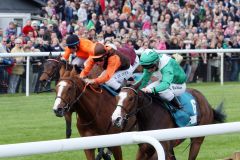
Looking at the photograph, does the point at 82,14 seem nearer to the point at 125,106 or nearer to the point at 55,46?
the point at 55,46

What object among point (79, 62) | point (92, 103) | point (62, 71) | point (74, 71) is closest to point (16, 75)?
point (62, 71)

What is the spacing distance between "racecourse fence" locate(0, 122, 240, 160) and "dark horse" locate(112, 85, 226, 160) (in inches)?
87.7

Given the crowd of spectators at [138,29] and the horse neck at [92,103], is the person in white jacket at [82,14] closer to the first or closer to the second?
the crowd of spectators at [138,29]

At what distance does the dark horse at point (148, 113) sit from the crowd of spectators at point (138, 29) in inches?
278

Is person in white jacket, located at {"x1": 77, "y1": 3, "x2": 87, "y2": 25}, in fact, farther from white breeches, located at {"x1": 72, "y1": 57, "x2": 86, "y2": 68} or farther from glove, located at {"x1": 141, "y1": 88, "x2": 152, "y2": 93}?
glove, located at {"x1": 141, "y1": 88, "x2": 152, "y2": 93}

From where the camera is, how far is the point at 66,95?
27.6 feet

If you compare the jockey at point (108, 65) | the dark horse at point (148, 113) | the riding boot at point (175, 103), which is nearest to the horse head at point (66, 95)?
the jockey at point (108, 65)

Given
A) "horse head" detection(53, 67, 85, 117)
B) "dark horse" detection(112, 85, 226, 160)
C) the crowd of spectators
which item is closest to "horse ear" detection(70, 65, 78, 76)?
"horse head" detection(53, 67, 85, 117)

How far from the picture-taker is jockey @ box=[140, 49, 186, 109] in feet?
26.9

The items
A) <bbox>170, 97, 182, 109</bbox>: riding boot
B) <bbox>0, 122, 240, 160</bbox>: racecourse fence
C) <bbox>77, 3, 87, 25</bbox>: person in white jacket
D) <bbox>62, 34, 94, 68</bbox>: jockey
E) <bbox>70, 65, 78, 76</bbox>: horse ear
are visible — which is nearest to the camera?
<bbox>0, 122, 240, 160</bbox>: racecourse fence

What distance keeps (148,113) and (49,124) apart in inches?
189

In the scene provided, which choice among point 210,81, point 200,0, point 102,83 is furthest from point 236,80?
point 102,83

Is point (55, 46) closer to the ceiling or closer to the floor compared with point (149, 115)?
closer to the floor

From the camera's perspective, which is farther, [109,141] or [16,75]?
[16,75]
